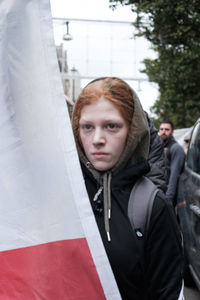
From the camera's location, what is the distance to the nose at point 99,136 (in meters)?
1.79

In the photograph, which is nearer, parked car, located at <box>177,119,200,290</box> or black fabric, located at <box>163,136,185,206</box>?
parked car, located at <box>177,119,200,290</box>

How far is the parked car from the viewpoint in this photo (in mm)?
4289

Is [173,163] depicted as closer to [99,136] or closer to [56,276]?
[99,136]

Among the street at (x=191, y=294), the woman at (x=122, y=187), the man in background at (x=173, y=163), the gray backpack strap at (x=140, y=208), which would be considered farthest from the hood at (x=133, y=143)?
the man in background at (x=173, y=163)

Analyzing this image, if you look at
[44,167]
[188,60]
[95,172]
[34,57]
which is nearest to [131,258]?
[95,172]

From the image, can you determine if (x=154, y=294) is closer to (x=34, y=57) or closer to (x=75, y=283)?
(x=75, y=283)

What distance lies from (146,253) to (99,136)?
0.46 metres

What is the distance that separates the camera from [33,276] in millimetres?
1543

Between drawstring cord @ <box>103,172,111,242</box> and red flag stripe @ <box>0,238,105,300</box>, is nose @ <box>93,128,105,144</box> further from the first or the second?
red flag stripe @ <box>0,238,105,300</box>

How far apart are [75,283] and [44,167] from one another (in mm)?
387

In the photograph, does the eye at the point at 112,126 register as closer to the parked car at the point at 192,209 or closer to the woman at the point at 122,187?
the woman at the point at 122,187

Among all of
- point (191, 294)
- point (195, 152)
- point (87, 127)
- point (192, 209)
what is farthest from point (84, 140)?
point (191, 294)

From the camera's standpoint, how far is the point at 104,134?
1.81 meters

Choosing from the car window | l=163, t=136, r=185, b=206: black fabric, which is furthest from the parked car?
l=163, t=136, r=185, b=206: black fabric
